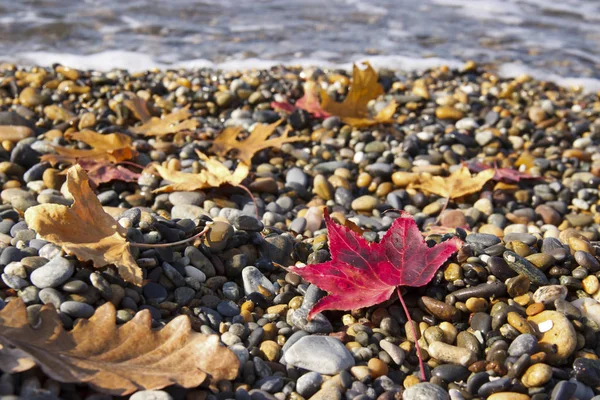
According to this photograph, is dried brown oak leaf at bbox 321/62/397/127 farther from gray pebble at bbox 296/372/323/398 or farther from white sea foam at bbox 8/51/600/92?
gray pebble at bbox 296/372/323/398

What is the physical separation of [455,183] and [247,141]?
1265mm

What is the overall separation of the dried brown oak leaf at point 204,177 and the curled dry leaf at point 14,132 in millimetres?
965

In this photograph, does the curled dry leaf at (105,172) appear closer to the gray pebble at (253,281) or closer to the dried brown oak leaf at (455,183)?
the gray pebble at (253,281)

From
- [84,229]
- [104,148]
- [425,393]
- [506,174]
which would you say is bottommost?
[506,174]

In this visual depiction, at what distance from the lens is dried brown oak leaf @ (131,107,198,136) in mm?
3738

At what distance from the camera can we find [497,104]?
15.1ft

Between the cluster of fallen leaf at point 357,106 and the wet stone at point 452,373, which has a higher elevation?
the cluster of fallen leaf at point 357,106

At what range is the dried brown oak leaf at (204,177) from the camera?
9.87 ft

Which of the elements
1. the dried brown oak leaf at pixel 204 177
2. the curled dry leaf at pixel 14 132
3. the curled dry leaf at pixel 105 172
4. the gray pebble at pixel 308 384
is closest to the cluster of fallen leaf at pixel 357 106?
the dried brown oak leaf at pixel 204 177

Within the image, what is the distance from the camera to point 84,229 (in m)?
1.86

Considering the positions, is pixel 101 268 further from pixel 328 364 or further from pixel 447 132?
pixel 447 132

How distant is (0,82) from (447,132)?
318cm

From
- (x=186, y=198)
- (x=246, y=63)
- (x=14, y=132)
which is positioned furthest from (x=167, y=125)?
(x=246, y=63)

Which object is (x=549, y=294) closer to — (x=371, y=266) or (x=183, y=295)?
(x=371, y=266)
